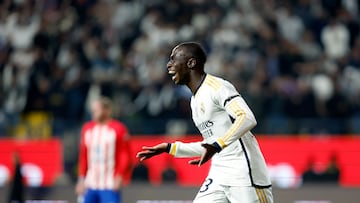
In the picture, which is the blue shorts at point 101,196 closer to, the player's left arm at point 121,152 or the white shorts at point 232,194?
the player's left arm at point 121,152

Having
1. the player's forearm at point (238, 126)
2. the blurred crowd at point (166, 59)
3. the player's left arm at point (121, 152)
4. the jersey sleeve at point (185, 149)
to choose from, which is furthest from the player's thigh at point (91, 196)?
the player's forearm at point (238, 126)

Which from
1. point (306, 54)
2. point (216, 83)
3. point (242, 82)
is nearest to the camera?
point (216, 83)

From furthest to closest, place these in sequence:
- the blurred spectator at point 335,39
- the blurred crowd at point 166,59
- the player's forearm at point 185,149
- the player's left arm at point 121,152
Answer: the blurred spectator at point 335,39, the blurred crowd at point 166,59, the player's left arm at point 121,152, the player's forearm at point 185,149

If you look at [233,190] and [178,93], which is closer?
[233,190]

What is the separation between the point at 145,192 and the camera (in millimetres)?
11898

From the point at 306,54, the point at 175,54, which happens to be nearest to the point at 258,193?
the point at 175,54

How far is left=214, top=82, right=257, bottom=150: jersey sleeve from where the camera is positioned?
21.3 ft

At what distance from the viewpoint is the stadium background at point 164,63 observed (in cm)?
1505

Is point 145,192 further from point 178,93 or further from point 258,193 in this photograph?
point 258,193

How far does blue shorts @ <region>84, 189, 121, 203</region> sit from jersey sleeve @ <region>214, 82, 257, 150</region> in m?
4.56

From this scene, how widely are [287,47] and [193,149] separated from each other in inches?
373

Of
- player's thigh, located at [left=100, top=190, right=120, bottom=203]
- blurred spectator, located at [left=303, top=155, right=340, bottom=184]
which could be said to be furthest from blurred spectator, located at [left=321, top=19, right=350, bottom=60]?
player's thigh, located at [left=100, top=190, right=120, bottom=203]

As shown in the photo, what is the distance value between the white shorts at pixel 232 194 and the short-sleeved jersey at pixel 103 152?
414cm

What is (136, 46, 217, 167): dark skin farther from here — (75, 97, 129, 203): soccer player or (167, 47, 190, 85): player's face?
(75, 97, 129, 203): soccer player
